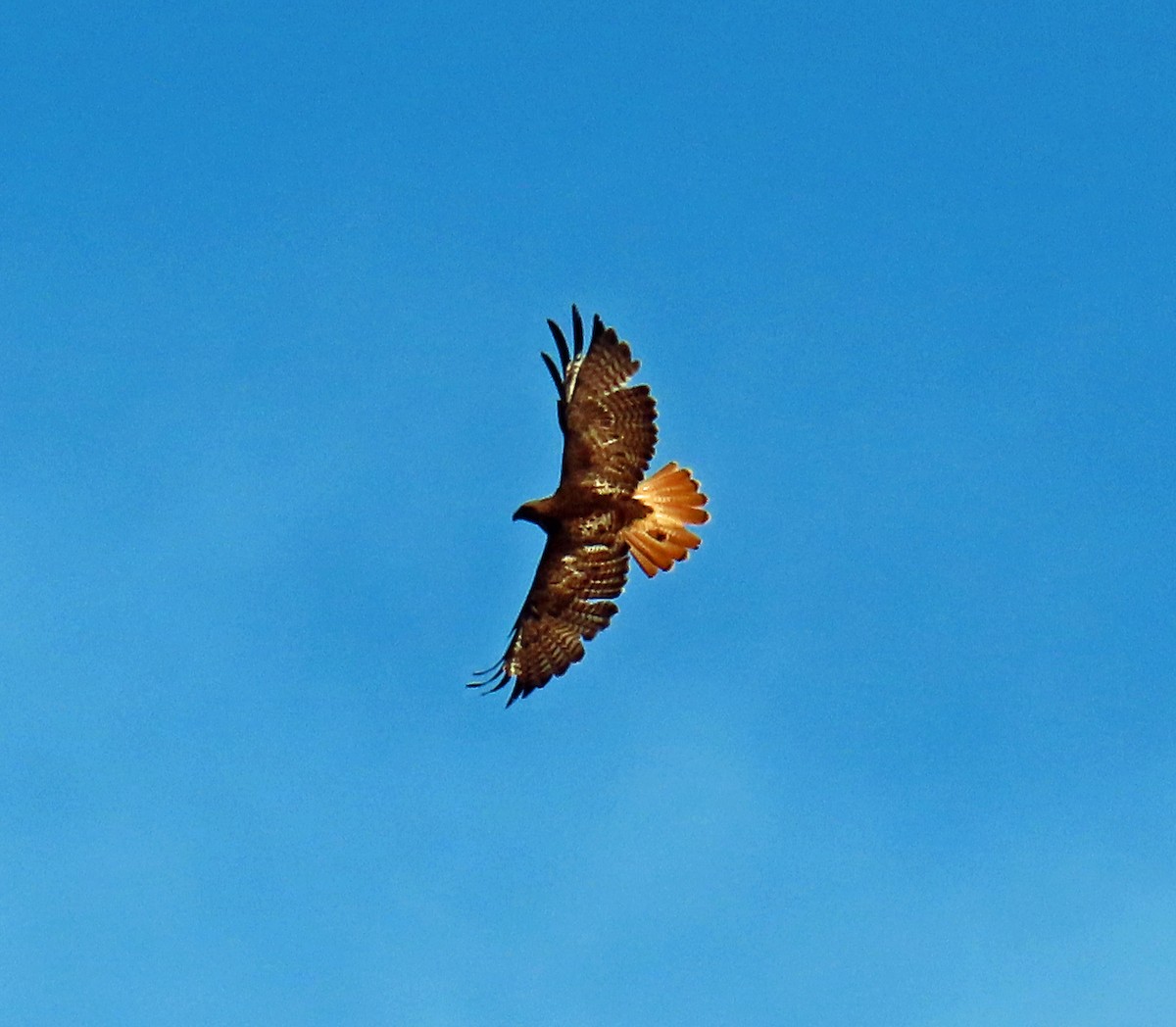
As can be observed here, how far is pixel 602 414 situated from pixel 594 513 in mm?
919

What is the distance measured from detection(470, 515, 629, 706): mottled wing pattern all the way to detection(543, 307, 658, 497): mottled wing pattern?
0.45 metres

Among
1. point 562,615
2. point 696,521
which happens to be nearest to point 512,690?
point 562,615

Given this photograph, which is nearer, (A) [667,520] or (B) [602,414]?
(B) [602,414]

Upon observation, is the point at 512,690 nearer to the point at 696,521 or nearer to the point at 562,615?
the point at 562,615

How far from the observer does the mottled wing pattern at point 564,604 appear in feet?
76.2

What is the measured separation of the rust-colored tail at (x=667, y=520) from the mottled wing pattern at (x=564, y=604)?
0.22 meters

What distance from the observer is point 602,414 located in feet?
74.9

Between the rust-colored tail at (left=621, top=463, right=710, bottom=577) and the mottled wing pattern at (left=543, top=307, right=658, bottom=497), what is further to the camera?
the rust-colored tail at (left=621, top=463, right=710, bottom=577)

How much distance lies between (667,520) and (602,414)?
126cm

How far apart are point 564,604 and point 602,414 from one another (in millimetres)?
1791

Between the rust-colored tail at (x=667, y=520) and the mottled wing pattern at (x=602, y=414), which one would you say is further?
the rust-colored tail at (x=667, y=520)

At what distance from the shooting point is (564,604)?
23391mm

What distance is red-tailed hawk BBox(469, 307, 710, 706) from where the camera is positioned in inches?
898

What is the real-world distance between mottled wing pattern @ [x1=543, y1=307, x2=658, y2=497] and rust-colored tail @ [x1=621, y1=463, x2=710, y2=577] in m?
0.41
